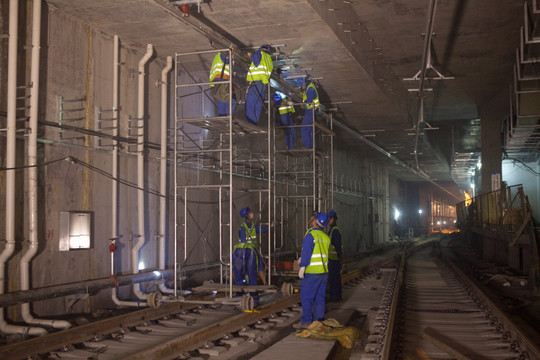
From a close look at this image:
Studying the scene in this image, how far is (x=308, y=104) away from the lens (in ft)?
45.3

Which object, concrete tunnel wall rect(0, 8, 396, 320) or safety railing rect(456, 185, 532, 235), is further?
safety railing rect(456, 185, 532, 235)

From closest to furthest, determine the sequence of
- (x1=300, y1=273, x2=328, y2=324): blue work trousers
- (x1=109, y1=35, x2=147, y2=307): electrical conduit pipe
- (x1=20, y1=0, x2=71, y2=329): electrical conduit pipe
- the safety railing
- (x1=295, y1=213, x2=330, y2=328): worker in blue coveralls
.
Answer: (x1=20, y1=0, x2=71, y2=329): electrical conduit pipe
(x1=295, y1=213, x2=330, y2=328): worker in blue coveralls
(x1=300, y1=273, x2=328, y2=324): blue work trousers
(x1=109, y1=35, x2=147, y2=307): electrical conduit pipe
the safety railing

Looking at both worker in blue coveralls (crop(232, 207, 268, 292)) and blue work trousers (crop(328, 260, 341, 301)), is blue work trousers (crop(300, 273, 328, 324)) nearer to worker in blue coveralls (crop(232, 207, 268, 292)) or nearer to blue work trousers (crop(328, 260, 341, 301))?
worker in blue coveralls (crop(232, 207, 268, 292))

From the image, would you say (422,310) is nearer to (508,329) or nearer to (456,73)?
(508,329)

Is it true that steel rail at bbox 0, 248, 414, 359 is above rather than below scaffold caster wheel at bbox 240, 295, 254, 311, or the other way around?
below

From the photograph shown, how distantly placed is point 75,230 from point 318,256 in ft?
13.5

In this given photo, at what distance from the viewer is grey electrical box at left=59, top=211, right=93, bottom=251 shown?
9492 mm

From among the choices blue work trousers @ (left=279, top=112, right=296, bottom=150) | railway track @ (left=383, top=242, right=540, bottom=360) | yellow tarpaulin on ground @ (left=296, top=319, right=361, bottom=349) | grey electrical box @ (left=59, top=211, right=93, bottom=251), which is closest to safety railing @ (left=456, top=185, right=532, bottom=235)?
railway track @ (left=383, top=242, right=540, bottom=360)

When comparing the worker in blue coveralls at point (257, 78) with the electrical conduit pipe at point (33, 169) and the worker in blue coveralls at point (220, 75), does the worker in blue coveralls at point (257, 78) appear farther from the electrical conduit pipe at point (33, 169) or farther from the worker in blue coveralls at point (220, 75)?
the electrical conduit pipe at point (33, 169)

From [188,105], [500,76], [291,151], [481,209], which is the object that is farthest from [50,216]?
[481,209]

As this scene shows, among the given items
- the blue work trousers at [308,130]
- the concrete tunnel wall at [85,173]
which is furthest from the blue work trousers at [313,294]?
the blue work trousers at [308,130]

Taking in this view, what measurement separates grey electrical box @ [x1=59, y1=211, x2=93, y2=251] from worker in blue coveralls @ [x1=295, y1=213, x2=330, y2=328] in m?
3.79

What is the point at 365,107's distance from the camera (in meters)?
19.0

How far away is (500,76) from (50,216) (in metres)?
15.7
